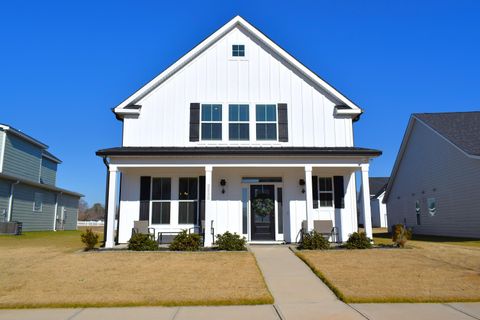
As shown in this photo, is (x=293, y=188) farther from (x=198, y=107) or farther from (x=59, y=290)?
(x=59, y=290)

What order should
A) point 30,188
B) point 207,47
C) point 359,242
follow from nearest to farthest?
point 359,242 → point 207,47 → point 30,188

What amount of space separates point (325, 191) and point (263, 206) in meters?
2.61

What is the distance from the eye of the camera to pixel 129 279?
9.12m

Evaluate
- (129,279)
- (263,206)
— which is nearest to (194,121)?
(263,206)

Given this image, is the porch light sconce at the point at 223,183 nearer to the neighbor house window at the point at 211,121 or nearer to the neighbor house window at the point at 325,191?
the neighbor house window at the point at 211,121

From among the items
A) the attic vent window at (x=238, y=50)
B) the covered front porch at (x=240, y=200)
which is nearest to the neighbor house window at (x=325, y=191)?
the covered front porch at (x=240, y=200)

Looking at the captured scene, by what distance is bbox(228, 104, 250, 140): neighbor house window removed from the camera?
1606cm

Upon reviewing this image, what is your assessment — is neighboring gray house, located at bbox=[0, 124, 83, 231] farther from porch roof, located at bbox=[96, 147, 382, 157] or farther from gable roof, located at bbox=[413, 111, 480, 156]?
gable roof, located at bbox=[413, 111, 480, 156]

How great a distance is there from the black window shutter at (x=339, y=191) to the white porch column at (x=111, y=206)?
8.57 meters

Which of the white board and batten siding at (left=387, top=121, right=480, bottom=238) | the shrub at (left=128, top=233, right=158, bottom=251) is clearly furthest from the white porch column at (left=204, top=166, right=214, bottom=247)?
the white board and batten siding at (left=387, top=121, right=480, bottom=238)

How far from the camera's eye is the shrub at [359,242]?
13.2 metres

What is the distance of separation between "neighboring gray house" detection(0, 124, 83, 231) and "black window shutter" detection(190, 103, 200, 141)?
1377cm

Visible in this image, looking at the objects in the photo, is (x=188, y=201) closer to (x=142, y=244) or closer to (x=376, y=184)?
(x=142, y=244)

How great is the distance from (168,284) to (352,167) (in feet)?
29.5
